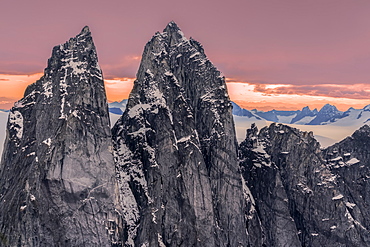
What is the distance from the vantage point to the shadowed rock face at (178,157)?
125 m

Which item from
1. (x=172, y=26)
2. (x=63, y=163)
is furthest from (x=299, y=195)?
(x=63, y=163)

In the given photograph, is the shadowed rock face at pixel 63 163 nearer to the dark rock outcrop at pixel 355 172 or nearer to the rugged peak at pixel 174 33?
the rugged peak at pixel 174 33

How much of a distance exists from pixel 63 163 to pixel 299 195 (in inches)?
4268

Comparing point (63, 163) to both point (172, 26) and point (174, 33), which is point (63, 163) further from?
point (172, 26)

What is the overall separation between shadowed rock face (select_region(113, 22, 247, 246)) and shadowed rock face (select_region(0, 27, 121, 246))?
13532 mm

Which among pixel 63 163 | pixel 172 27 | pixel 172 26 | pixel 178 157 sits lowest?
pixel 178 157

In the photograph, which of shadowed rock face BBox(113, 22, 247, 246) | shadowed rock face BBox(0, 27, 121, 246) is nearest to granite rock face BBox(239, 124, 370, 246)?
shadowed rock face BBox(113, 22, 247, 246)

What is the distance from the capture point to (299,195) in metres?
156

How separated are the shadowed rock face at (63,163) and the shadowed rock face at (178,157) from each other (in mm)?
13532

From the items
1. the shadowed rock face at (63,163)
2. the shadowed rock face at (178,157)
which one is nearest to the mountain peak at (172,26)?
the shadowed rock face at (178,157)

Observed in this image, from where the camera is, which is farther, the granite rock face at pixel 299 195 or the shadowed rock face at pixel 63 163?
the granite rock face at pixel 299 195

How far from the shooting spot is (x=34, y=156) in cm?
11488

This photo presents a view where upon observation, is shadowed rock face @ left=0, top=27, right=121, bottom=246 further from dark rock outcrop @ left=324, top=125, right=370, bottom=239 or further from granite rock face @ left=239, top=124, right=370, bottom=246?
dark rock outcrop @ left=324, top=125, right=370, bottom=239

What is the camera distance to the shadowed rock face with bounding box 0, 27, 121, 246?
109 meters
